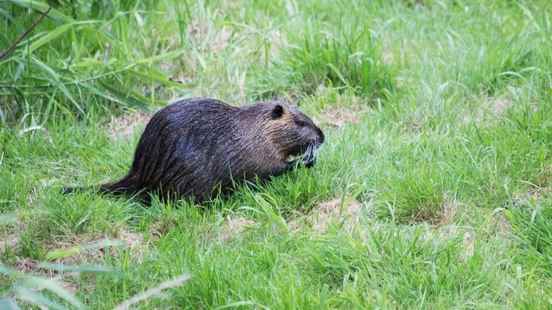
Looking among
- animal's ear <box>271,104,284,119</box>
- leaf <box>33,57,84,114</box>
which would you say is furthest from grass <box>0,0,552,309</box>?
animal's ear <box>271,104,284,119</box>

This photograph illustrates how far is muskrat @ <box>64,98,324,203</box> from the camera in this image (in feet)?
→ 12.1

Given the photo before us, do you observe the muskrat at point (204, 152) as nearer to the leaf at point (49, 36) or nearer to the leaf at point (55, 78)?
the leaf at point (55, 78)

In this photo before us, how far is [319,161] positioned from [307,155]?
9 centimetres

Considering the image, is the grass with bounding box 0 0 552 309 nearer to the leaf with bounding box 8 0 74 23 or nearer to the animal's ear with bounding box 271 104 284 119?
the leaf with bounding box 8 0 74 23

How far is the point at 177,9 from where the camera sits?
5.24m

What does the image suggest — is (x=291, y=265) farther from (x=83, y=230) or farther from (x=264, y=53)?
(x=264, y=53)

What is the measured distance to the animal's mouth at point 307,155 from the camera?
12.9 feet

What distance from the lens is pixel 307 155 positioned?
12.9ft

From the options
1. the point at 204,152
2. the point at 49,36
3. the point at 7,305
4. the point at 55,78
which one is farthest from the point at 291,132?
the point at 7,305

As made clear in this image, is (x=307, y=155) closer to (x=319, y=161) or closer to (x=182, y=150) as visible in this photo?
(x=319, y=161)

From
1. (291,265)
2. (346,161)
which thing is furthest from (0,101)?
(291,265)

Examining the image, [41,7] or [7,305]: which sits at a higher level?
[41,7]

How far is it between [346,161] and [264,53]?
4.64 feet

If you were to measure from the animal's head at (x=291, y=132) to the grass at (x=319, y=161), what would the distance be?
0.33ft
